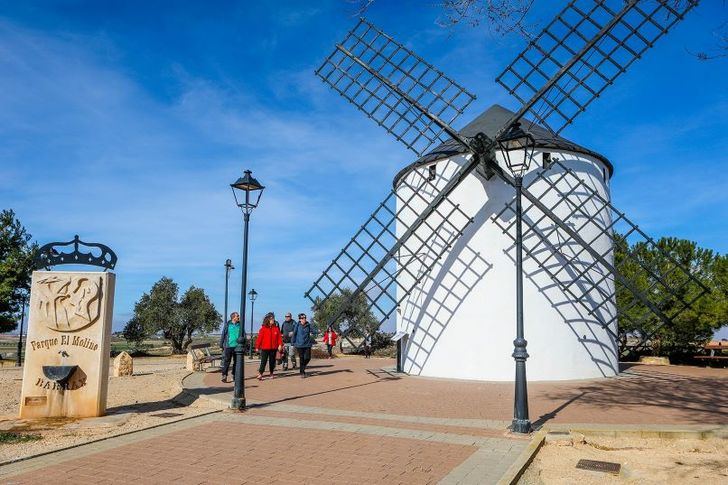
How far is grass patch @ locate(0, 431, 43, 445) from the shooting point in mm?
6473

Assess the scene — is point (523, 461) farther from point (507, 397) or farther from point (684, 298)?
point (684, 298)

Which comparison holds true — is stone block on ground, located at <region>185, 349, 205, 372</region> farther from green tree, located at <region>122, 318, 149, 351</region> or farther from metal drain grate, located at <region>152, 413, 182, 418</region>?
green tree, located at <region>122, 318, 149, 351</region>

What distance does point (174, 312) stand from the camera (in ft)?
127

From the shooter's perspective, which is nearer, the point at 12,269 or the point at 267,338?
the point at 267,338

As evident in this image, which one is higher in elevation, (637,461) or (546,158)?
(546,158)

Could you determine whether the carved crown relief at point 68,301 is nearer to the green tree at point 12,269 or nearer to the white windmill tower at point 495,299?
the white windmill tower at point 495,299

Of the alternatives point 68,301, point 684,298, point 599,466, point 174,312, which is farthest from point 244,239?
point 174,312

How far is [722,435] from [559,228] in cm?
768

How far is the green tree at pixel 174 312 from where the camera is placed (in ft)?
126

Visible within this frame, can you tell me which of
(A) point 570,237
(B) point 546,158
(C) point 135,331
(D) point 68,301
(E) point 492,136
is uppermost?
(E) point 492,136

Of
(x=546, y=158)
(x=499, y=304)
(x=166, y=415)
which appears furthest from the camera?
(x=546, y=158)

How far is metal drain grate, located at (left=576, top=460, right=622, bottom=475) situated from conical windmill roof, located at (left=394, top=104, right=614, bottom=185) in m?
9.82

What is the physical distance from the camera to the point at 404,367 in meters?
15.4

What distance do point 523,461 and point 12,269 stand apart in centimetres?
2716
